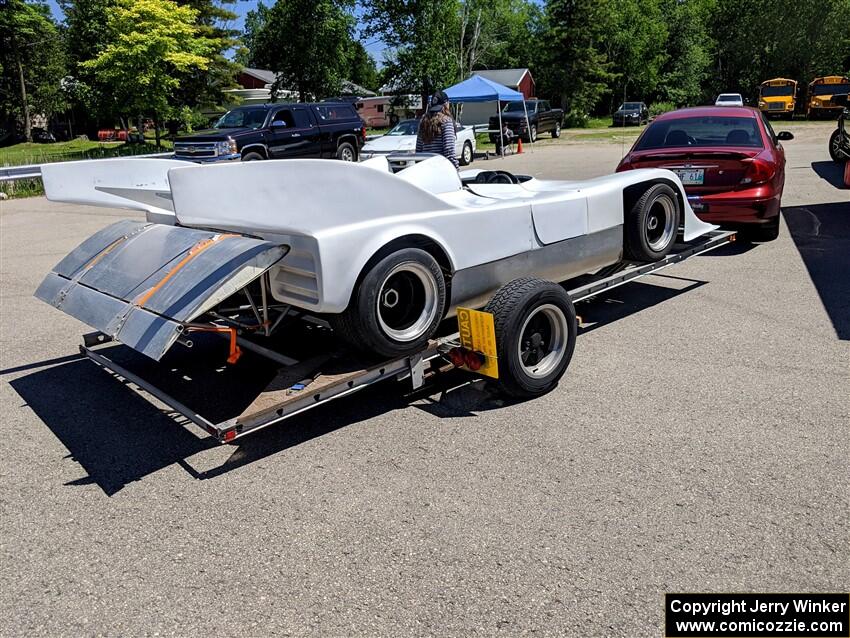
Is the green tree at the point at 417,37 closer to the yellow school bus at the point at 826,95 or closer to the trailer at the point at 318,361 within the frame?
the yellow school bus at the point at 826,95

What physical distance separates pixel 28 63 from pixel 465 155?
36.5 m

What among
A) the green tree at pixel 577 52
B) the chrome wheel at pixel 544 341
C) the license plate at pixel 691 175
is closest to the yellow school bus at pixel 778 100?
the green tree at pixel 577 52

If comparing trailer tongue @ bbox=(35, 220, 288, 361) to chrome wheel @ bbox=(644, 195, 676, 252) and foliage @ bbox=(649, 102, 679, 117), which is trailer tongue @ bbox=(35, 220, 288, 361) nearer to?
chrome wheel @ bbox=(644, 195, 676, 252)

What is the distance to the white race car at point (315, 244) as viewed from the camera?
3436mm

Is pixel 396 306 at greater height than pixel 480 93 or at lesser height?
lesser

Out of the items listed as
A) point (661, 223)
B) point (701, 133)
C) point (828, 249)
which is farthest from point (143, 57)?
point (661, 223)

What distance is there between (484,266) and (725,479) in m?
1.82

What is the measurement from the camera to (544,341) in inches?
171

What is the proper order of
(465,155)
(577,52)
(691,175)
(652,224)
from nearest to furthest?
(652,224) < (691,175) < (465,155) < (577,52)

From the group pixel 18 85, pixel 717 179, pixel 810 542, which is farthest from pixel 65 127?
pixel 810 542

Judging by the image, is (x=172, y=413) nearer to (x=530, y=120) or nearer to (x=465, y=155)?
(x=465, y=155)

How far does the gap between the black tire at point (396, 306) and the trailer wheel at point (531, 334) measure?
14.5 inches

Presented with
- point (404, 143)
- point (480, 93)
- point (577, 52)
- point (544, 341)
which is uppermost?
point (577, 52)

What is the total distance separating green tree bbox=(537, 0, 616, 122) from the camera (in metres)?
47.0
